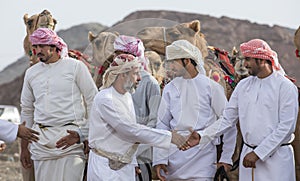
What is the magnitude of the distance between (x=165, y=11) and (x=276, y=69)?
52.4 metres

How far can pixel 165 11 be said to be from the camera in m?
59.9

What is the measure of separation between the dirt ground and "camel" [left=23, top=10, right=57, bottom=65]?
5900mm

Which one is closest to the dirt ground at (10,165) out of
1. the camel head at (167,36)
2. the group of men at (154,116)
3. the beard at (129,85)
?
the camel head at (167,36)

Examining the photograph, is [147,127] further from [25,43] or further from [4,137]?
[25,43]

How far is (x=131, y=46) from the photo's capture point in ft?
25.2

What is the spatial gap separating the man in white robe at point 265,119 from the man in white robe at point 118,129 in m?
0.62

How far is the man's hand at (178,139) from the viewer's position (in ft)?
23.9

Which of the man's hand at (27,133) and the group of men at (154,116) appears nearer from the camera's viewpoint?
the group of men at (154,116)

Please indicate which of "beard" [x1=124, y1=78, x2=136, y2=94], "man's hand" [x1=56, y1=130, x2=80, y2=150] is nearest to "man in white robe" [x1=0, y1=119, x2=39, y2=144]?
"man's hand" [x1=56, y1=130, x2=80, y2=150]

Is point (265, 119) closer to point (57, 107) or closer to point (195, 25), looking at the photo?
point (57, 107)

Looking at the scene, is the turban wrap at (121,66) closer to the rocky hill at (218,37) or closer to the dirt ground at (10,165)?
the dirt ground at (10,165)

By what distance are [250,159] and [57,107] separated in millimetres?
1871

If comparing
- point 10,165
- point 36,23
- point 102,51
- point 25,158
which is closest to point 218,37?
point 10,165

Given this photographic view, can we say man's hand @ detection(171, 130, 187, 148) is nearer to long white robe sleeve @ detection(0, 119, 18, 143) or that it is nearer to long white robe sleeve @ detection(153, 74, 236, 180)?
long white robe sleeve @ detection(153, 74, 236, 180)
